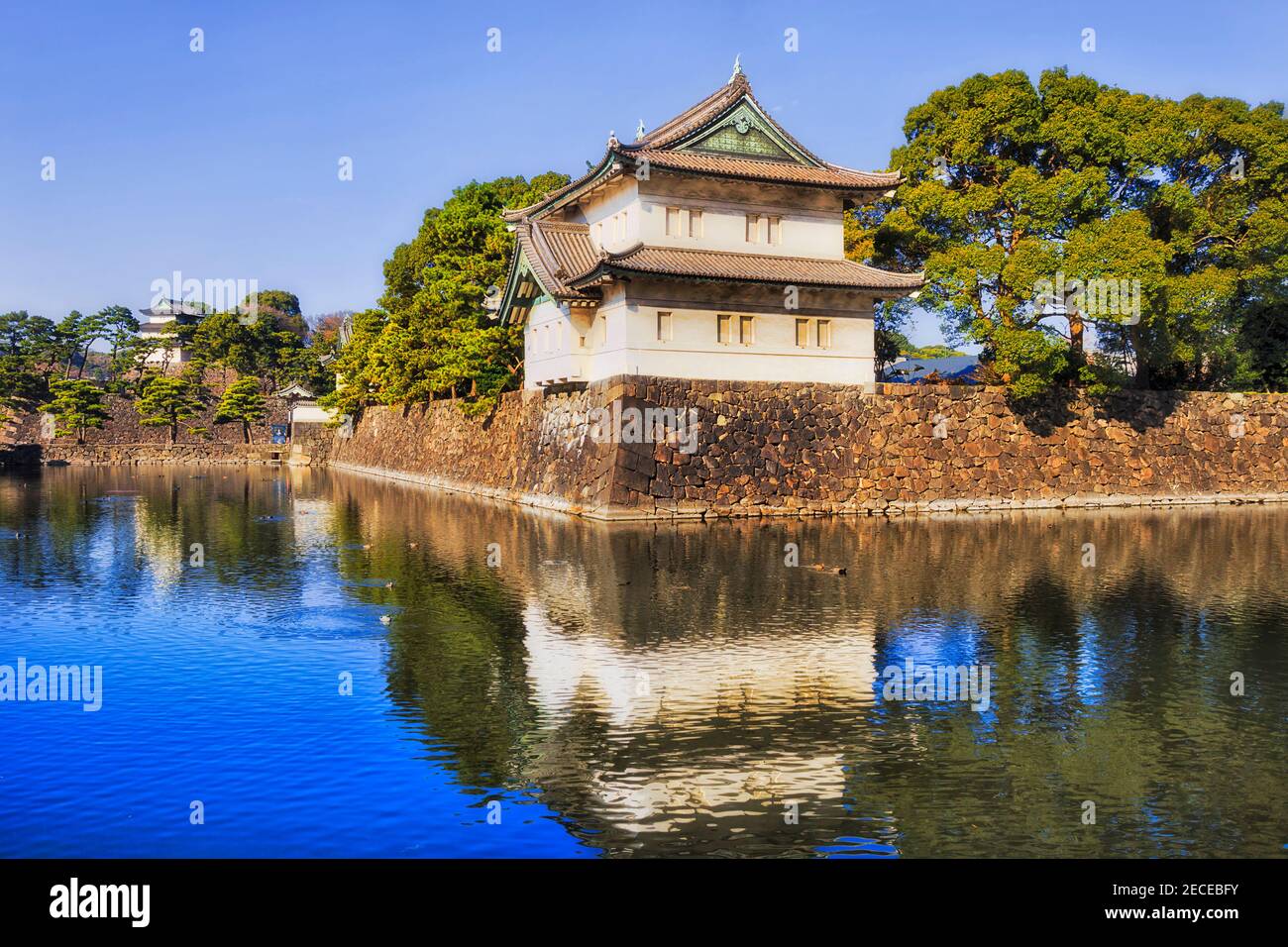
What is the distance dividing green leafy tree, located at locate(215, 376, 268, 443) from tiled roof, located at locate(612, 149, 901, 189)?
54.9 meters

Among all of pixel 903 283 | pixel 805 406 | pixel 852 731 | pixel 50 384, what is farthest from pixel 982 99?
pixel 50 384

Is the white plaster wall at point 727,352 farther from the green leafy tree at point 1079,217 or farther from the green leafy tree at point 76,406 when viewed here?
the green leafy tree at point 76,406

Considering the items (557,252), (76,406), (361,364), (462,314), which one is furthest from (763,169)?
(76,406)

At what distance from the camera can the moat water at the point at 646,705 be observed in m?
8.45

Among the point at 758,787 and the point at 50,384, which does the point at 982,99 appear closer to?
the point at 758,787

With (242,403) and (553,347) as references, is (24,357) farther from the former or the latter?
(553,347)

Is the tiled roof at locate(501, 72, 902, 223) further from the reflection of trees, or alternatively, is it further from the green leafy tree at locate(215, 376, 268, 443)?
the green leafy tree at locate(215, 376, 268, 443)

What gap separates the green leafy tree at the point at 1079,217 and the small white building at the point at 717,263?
13.4 feet

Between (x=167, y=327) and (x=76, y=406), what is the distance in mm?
18724

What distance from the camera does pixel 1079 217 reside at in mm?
39594

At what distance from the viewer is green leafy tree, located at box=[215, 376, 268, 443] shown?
79438 millimetres

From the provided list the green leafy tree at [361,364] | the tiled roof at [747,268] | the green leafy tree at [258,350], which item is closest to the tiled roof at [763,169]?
the tiled roof at [747,268]

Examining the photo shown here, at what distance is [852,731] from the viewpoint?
1104cm
